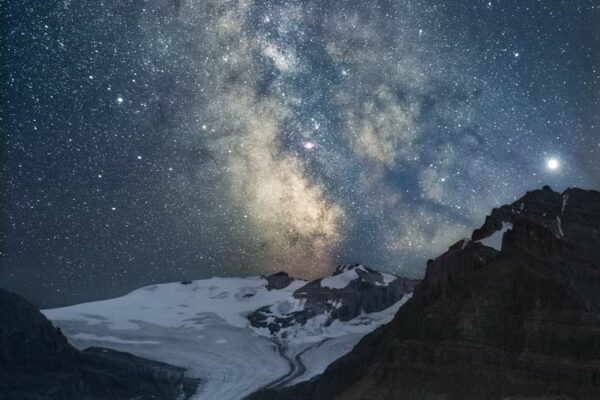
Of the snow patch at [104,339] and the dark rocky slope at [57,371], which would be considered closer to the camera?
the dark rocky slope at [57,371]

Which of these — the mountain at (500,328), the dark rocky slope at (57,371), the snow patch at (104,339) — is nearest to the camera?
the mountain at (500,328)

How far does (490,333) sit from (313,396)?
120 feet

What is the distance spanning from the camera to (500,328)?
288 ft

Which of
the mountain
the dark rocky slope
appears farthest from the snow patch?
the mountain

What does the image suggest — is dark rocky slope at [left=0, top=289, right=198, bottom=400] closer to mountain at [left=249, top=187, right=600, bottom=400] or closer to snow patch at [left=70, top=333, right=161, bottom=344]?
snow patch at [left=70, top=333, right=161, bottom=344]

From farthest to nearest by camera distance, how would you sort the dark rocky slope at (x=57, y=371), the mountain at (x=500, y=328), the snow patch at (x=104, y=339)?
the snow patch at (x=104, y=339)
the dark rocky slope at (x=57, y=371)
the mountain at (x=500, y=328)

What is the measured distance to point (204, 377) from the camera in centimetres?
14825

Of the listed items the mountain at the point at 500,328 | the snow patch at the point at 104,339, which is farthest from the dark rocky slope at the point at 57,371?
the mountain at the point at 500,328

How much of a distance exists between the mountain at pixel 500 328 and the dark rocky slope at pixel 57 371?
35.8 m

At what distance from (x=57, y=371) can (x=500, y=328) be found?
8833cm

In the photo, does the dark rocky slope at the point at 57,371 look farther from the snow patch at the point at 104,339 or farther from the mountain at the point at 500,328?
the mountain at the point at 500,328

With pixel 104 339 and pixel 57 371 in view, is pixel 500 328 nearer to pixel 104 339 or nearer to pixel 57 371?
pixel 57 371

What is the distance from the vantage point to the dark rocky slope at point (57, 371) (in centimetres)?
11062

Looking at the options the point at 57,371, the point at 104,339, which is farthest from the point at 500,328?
the point at 104,339
